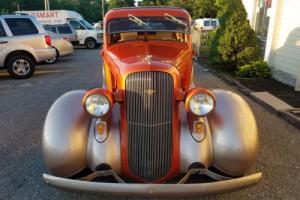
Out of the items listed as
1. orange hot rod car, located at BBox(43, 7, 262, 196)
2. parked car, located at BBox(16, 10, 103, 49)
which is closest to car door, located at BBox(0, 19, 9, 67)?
orange hot rod car, located at BBox(43, 7, 262, 196)

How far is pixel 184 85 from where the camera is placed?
3.88 metres

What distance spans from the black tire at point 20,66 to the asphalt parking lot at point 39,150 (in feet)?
3.42

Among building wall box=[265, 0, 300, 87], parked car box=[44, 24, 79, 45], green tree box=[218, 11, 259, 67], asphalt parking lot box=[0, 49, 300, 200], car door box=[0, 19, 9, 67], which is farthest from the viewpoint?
parked car box=[44, 24, 79, 45]

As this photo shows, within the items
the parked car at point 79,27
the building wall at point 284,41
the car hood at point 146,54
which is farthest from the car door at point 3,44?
the parked car at point 79,27

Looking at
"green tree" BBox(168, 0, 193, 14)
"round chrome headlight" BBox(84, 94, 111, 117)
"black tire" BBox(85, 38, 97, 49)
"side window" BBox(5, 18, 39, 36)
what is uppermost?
"green tree" BBox(168, 0, 193, 14)

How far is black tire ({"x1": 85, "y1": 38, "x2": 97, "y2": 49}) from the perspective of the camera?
70.0 ft

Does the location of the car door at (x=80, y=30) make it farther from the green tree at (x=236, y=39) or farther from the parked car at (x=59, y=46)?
the green tree at (x=236, y=39)

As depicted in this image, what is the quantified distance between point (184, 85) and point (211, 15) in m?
45.5

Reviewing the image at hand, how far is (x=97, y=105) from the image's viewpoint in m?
3.09

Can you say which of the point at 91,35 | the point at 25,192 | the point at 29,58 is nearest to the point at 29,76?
the point at 29,58

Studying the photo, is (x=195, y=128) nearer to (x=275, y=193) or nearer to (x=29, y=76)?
(x=275, y=193)

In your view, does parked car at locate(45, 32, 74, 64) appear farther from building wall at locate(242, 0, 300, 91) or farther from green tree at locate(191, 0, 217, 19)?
green tree at locate(191, 0, 217, 19)

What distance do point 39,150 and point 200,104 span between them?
8.99ft

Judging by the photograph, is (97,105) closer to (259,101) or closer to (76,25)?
(259,101)
